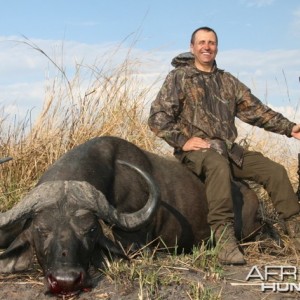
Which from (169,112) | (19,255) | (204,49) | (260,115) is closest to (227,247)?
(169,112)

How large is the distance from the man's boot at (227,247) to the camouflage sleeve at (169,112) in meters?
0.95

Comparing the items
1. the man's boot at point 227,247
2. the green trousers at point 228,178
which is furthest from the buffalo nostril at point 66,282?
the green trousers at point 228,178

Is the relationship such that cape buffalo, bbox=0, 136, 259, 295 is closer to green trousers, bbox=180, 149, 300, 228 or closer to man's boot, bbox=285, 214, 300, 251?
green trousers, bbox=180, 149, 300, 228

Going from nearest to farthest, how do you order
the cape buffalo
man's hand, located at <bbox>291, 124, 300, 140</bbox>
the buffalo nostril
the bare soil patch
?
the buffalo nostril < the bare soil patch < the cape buffalo < man's hand, located at <bbox>291, 124, 300, 140</bbox>

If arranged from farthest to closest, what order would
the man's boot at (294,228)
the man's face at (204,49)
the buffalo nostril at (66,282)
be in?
the man's face at (204,49)
the man's boot at (294,228)
the buffalo nostril at (66,282)

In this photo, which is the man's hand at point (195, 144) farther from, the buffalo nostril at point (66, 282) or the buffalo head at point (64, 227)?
the buffalo nostril at point (66, 282)

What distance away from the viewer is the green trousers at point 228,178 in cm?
565

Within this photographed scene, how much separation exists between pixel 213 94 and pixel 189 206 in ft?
3.82

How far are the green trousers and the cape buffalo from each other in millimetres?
268

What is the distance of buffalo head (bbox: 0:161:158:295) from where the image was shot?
4113mm

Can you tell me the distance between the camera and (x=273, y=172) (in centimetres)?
621

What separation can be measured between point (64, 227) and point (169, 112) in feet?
7.14

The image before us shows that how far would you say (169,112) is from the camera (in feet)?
20.1

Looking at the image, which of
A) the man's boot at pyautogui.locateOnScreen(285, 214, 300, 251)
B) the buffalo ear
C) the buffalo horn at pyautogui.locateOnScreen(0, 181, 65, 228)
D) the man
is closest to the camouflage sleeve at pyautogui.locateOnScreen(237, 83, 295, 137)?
the man
